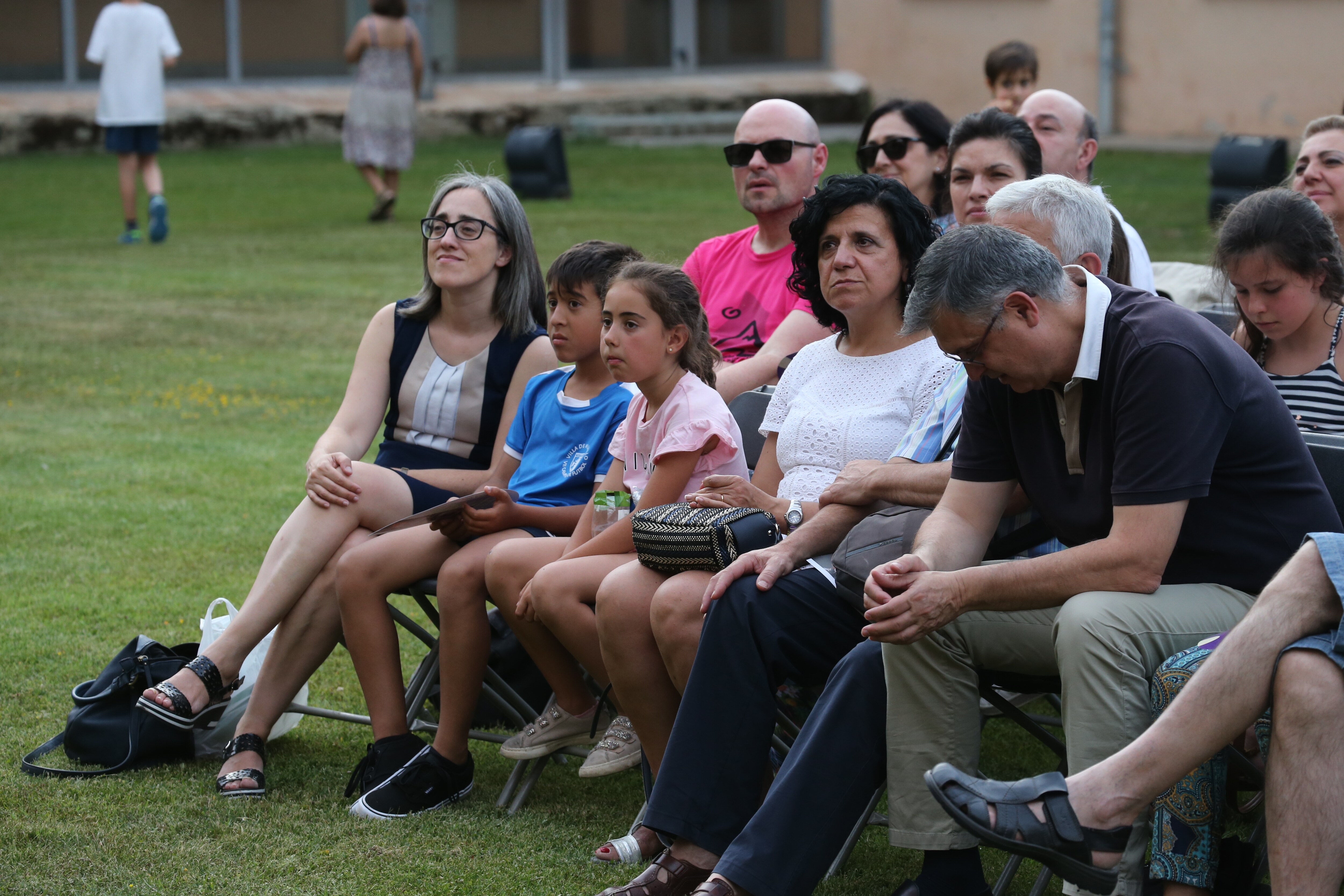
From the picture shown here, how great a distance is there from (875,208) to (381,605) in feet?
5.36

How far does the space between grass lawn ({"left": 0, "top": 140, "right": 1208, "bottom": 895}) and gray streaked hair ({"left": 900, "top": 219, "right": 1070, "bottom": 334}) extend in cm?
133

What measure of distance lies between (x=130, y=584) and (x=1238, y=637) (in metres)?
4.19

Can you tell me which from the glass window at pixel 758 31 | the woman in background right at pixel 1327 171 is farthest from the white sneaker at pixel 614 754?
the glass window at pixel 758 31

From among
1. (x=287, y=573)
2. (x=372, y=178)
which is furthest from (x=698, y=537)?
(x=372, y=178)

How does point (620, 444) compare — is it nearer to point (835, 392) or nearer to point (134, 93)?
point (835, 392)

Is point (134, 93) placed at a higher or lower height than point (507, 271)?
higher

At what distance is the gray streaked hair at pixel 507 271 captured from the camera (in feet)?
15.3

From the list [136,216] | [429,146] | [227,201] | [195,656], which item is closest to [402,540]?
[195,656]

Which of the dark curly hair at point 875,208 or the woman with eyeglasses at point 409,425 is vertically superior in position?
the dark curly hair at point 875,208

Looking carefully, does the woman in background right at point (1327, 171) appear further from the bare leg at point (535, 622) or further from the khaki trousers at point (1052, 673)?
the bare leg at point (535, 622)

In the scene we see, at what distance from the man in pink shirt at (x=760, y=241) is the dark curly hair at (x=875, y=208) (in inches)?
38.3

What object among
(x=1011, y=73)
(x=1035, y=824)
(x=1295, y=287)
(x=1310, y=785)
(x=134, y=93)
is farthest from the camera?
(x=134, y=93)

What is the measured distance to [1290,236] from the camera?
3.83 meters

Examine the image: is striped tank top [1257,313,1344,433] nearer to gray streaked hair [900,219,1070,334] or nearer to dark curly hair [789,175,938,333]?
dark curly hair [789,175,938,333]
